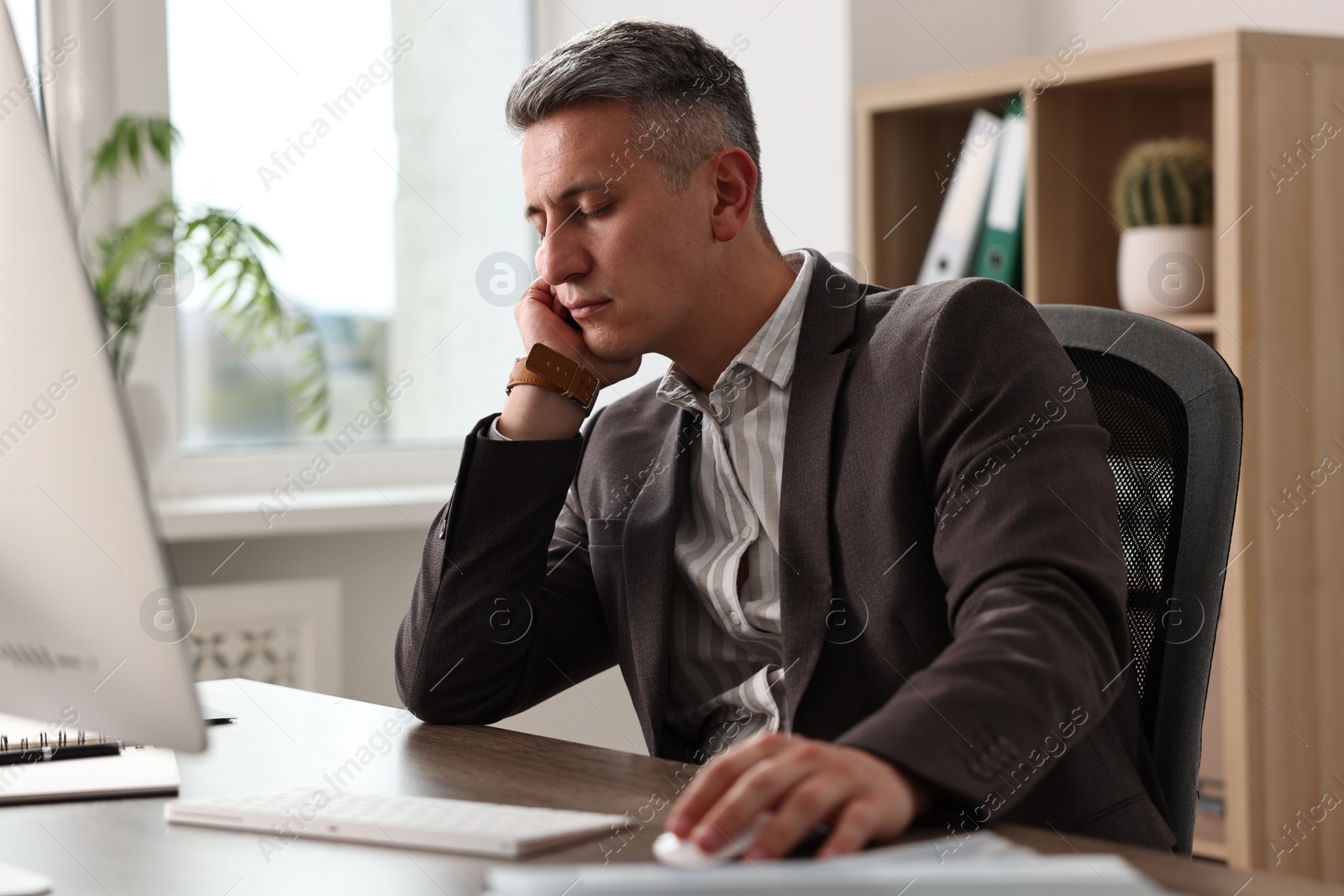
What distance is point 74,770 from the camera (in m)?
1.05

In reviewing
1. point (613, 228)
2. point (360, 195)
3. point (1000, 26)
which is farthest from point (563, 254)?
point (1000, 26)

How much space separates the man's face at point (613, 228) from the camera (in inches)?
52.9

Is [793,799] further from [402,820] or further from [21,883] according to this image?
[21,883]

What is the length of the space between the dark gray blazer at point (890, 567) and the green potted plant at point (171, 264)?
1.21m

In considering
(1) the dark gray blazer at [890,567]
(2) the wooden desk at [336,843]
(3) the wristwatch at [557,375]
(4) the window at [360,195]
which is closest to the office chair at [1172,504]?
(1) the dark gray blazer at [890,567]

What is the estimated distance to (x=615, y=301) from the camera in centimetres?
139

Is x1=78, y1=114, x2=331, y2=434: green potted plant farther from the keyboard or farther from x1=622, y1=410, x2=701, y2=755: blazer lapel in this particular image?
the keyboard

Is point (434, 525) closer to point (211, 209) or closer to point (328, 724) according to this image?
point (328, 724)

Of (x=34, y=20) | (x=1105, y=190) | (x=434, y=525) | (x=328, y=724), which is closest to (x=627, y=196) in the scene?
(x=434, y=525)

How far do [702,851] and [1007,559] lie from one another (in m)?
0.39

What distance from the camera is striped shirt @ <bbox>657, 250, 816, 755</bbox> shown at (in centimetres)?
130

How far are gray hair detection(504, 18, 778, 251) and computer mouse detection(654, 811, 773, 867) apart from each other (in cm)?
79

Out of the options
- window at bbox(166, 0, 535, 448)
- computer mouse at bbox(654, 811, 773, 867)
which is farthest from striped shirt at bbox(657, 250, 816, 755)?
window at bbox(166, 0, 535, 448)

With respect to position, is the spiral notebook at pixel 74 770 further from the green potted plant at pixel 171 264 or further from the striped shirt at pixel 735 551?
the green potted plant at pixel 171 264
